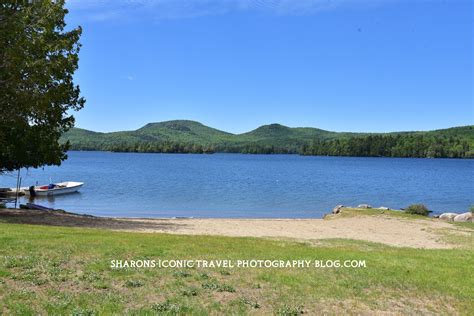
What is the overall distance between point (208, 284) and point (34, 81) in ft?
51.6

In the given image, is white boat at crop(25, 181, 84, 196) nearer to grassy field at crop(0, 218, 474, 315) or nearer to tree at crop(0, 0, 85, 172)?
tree at crop(0, 0, 85, 172)

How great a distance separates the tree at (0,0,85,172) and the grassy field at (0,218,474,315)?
9960 millimetres

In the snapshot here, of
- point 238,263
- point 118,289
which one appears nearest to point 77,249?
point 118,289

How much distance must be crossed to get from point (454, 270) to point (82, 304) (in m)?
9.17

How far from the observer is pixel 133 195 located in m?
58.0

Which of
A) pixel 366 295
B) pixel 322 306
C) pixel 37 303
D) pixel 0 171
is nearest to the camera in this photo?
pixel 37 303

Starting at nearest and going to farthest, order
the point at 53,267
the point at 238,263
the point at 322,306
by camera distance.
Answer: the point at 322,306, the point at 53,267, the point at 238,263

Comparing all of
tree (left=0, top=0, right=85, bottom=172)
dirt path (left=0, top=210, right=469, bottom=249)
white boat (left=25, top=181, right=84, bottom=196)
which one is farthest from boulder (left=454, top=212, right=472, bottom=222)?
white boat (left=25, top=181, right=84, bottom=196)

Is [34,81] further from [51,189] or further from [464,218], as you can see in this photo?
[51,189]

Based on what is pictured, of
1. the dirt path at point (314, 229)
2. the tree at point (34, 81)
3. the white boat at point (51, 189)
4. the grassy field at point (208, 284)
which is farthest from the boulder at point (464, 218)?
the white boat at point (51, 189)

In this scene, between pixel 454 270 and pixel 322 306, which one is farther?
pixel 454 270

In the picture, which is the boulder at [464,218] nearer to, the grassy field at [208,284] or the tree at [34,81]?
the grassy field at [208,284]

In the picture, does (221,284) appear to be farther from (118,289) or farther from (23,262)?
(23,262)

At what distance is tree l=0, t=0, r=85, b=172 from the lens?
19422 mm
